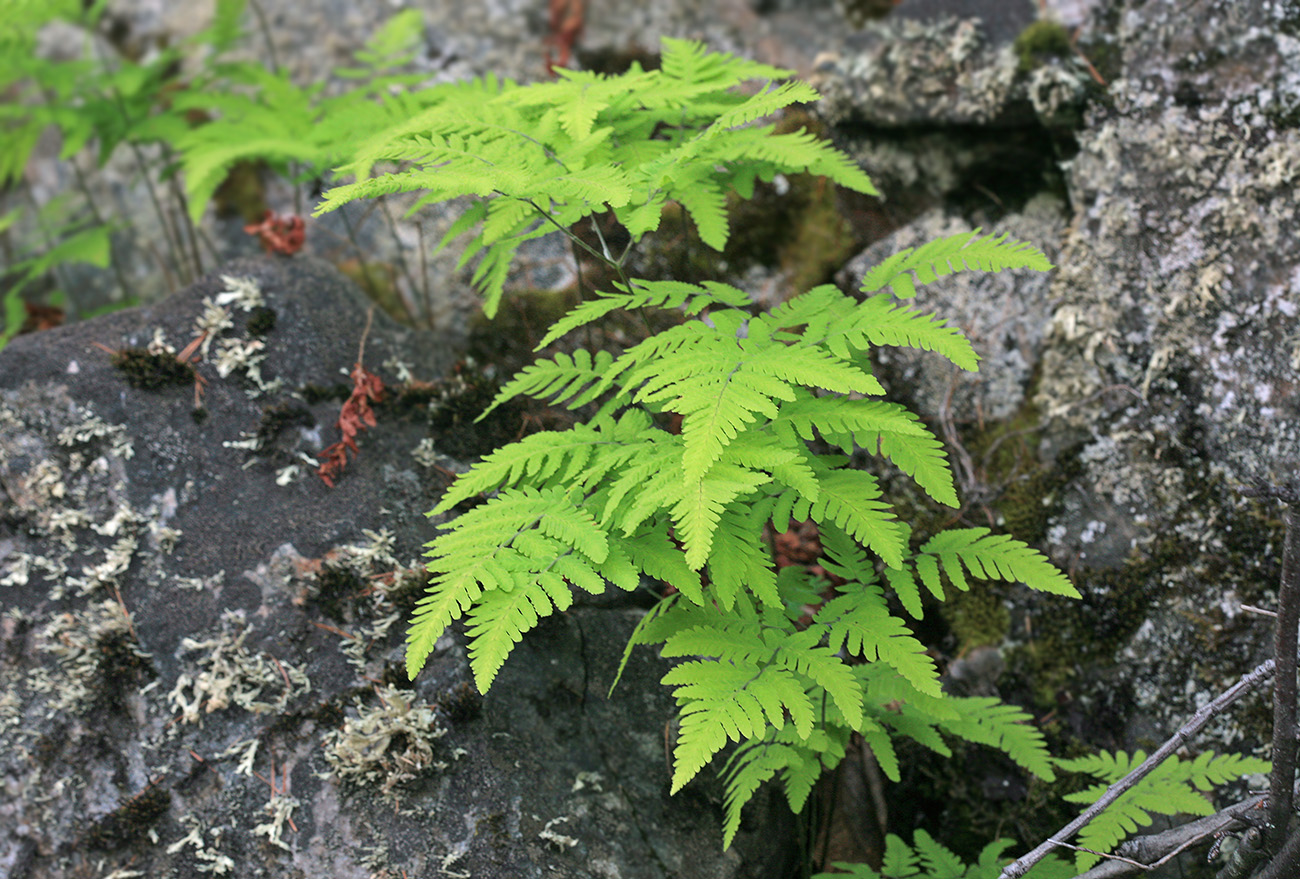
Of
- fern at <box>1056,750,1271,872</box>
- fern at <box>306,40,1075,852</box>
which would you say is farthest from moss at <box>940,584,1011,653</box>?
fern at <box>1056,750,1271,872</box>

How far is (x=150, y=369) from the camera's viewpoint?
159 inches

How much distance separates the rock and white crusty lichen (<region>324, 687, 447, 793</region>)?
0.01 meters

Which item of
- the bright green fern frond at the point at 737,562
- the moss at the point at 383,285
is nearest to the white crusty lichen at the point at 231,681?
the bright green fern frond at the point at 737,562

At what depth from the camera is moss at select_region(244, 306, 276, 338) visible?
4164mm

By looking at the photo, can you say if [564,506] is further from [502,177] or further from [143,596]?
[143,596]

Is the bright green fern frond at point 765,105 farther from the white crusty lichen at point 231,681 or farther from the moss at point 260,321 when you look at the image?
the white crusty lichen at point 231,681

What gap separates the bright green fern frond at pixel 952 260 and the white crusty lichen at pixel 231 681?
2.69 m

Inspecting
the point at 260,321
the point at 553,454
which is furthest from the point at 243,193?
the point at 553,454

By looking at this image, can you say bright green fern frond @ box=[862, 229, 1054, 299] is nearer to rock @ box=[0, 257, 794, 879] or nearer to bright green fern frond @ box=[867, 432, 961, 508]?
bright green fern frond @ box=[867, 432, 961, 508]

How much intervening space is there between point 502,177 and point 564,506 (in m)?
1.08

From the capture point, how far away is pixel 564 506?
2.81m

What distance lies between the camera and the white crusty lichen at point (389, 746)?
129 inches

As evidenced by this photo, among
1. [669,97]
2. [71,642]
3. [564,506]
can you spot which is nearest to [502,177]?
[669,97]

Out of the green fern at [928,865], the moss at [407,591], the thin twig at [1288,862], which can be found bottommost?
the green fern at [928,865]
